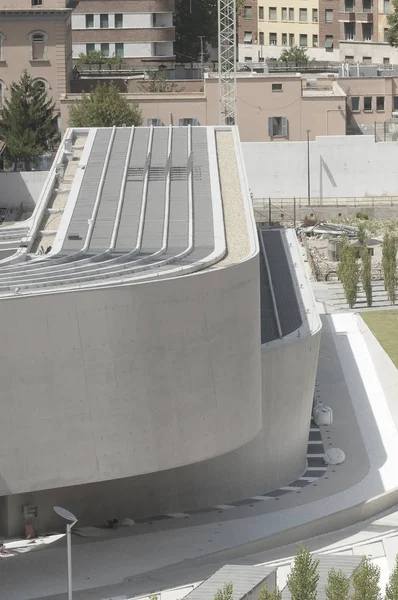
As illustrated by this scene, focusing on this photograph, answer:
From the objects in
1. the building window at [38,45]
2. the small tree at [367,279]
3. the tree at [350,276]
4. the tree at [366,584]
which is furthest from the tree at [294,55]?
the tree at [366,584]

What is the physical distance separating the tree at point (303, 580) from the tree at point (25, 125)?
63.1 metres

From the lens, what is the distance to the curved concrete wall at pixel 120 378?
47375mm

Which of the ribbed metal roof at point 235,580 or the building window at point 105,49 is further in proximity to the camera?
the building window at point 105,49

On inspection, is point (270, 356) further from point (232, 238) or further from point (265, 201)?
point (265, 201)

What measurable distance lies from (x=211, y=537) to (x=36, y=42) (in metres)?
62.3

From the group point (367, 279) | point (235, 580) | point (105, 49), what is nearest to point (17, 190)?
point (367, 279)

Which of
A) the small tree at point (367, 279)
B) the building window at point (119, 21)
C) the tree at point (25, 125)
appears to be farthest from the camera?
the building window at point (119, 21)

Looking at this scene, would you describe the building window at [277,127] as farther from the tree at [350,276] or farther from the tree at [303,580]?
the tree at [303,580]

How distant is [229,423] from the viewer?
51.8m

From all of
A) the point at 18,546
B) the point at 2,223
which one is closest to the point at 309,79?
the point at 2,223

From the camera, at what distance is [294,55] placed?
135m

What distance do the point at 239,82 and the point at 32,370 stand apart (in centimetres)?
6796

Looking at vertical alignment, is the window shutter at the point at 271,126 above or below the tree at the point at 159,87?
below

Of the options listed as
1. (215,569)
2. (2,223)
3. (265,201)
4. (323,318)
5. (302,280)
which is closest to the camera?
(215,569)
